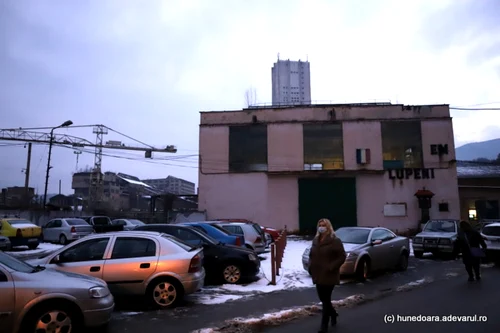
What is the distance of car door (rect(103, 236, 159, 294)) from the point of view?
7.65 meters

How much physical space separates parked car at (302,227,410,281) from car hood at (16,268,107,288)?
603 centimetres

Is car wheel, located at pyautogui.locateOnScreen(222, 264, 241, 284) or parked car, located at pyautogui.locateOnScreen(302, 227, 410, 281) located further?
parked car, located at pyautogui.locateOnScreen(302, 227, 410, 281)

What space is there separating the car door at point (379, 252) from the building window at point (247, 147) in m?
19.4

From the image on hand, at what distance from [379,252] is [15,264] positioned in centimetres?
985

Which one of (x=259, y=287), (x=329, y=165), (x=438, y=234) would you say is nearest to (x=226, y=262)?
(x=259, y=287)

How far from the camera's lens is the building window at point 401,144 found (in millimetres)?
31672

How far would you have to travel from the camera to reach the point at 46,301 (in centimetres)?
546

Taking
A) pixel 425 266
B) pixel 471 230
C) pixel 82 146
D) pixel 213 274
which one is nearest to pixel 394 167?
pixel 425 266

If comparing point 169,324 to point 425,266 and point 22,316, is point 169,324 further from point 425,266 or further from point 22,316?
point 425,266

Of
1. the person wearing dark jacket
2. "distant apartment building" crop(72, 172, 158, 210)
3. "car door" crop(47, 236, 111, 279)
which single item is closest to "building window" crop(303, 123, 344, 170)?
the person wearing dark jacket

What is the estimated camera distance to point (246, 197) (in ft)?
102

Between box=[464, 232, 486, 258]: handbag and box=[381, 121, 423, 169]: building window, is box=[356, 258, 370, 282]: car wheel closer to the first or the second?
box=[464, 232, 486, 258]: handbag

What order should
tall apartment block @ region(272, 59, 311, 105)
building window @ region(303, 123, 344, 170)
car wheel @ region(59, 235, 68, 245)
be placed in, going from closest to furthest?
car wheel @ region(59, 235, 68, 245) < building window @ region(303, 123, 344, 170) < tall apartment block @ region(272, 59, 311, 105)

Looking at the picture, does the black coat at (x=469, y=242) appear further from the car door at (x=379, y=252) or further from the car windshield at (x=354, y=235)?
the car windshield at (x=354, y=235)
